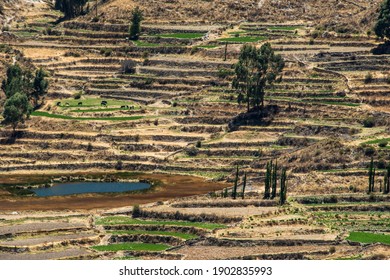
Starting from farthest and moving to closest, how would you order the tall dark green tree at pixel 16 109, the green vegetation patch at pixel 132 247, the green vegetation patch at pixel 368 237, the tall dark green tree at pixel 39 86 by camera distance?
1. the tall dark green tree at pixel 39 86
2. the tall dark green tree at pixel 16 109
3. the green vegetation patch at pixel 132 247
4. the green vegetation patch at pixel 368 237

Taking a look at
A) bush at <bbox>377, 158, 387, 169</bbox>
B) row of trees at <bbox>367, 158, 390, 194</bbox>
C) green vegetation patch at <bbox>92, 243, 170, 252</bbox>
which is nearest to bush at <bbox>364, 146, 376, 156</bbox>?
bush at <bbox>377, 158, 387, 169</bbox>

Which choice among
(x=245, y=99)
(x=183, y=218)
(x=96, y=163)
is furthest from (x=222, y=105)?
(x=183, y=218)

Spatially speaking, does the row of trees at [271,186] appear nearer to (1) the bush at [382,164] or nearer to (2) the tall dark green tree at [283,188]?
(2) the tall dark green tree at [283,188]

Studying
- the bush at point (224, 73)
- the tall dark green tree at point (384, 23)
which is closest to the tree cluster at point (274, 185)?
the bush at point (224, 73)

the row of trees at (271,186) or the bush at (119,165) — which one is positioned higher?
the row of trees at (271,186)

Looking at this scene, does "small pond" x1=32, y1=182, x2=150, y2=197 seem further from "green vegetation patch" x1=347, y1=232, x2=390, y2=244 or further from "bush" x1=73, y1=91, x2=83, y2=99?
"green vegetation patch" x1=347, y1=232, x2=390, y2=244

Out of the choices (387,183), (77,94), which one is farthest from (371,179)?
(77,94)

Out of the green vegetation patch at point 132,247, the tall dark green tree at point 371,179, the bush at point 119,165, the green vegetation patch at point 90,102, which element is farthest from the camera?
the green vegetation patch at point 90,102
